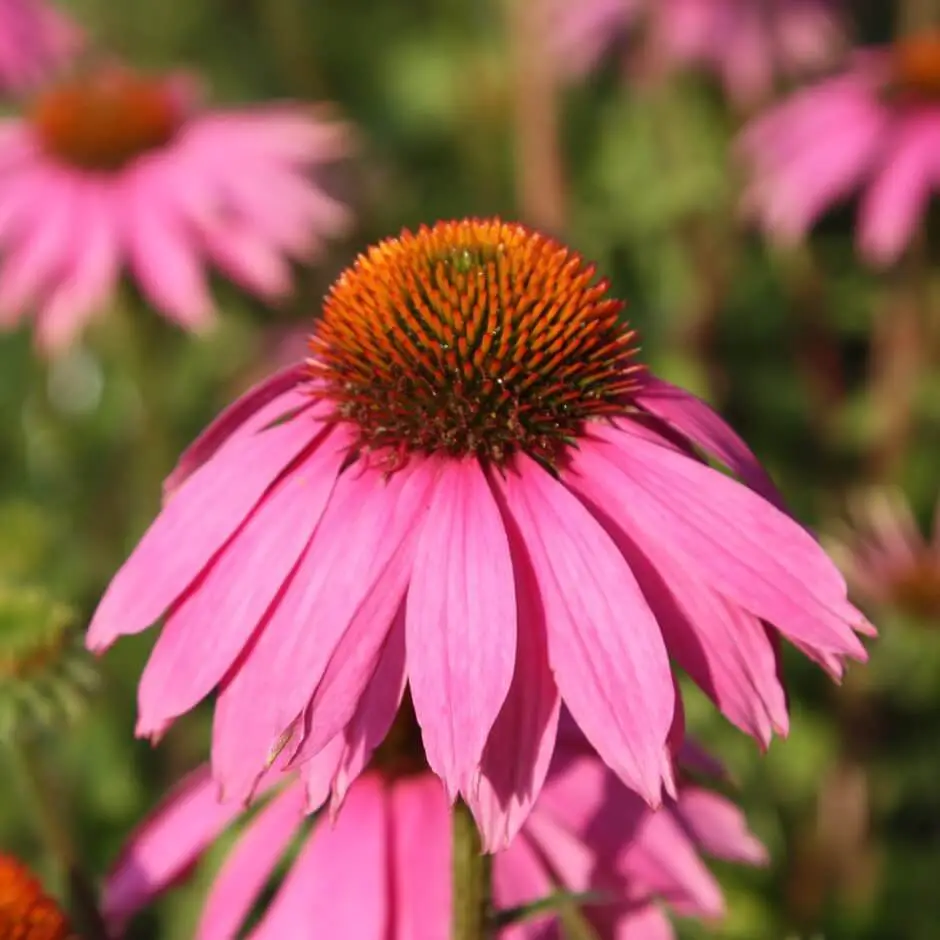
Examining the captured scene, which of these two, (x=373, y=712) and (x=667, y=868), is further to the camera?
(x=667, y=868)

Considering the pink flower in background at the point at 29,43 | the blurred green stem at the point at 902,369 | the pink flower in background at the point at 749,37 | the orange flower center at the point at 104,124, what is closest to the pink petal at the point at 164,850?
the orange flower center at the point at 104,124

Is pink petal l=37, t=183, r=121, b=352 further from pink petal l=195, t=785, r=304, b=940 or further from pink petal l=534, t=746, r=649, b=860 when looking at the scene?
pink petal l=534, t=746, r=649, b=860

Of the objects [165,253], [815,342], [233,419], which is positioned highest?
[165,253]

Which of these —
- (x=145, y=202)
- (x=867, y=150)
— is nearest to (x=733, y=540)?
(x=145, y=202)

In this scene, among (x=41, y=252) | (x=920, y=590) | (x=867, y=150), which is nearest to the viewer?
(x=920, y=590)

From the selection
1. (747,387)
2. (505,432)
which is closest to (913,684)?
(747,387)

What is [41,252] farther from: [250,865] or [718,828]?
[718,828]
